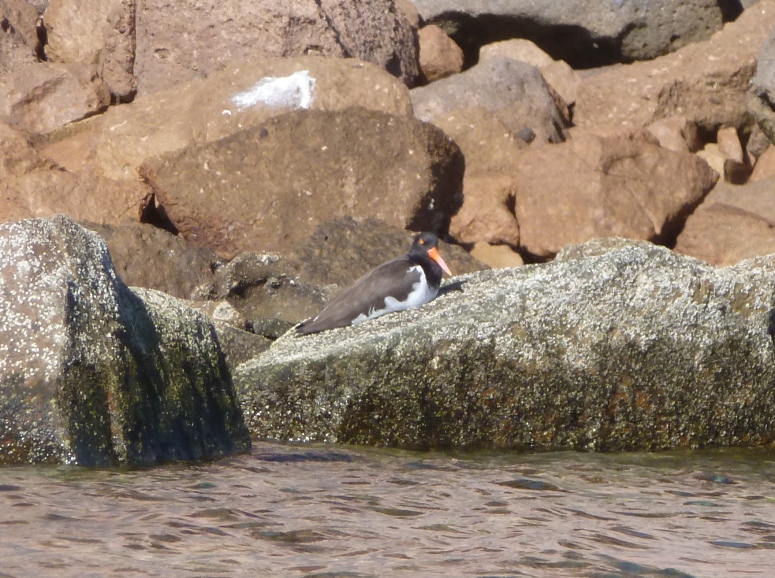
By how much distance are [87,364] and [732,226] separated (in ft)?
24.0

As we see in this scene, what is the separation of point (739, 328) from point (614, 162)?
5.24 metres

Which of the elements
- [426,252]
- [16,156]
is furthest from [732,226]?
[16,156]

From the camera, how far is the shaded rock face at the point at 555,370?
5.86 metres

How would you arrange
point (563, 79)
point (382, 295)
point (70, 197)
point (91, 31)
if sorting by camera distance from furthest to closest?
1. point (91, 31)
2. point (563, 79)
3. point (70, 197)
4. point (382, 295)

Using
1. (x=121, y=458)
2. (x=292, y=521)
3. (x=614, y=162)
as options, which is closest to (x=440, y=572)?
(x=292, y=521)

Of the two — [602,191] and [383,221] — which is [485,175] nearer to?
[602,191]

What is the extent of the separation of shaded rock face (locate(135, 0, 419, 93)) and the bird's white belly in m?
5.79

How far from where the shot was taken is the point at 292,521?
4.14m

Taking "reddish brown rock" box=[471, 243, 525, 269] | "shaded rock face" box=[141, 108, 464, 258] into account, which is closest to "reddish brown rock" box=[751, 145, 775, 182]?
"reddish brown rock" box=[471, 243, 525, 269]

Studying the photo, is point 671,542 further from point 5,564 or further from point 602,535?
point 5,564

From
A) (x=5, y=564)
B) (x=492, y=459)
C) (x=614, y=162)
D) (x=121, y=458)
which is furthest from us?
(x=614, y=162)

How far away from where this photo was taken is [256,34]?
12.4 m

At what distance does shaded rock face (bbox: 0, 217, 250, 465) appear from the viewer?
4668mm

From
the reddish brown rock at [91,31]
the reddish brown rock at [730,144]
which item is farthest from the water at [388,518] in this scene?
the reddish brown rock at [91,31]
